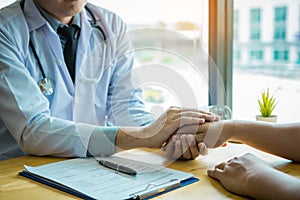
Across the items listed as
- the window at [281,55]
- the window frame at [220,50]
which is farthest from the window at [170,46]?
the window at [281,55]

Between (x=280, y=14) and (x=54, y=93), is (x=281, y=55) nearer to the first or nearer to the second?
(x=280, y=14)

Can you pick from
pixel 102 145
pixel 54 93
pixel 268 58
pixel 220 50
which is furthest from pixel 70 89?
pixel 268 58

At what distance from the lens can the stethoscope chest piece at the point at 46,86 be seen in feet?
4.36

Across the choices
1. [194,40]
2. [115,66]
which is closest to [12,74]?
[115,66]

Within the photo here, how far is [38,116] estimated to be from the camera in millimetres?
1185

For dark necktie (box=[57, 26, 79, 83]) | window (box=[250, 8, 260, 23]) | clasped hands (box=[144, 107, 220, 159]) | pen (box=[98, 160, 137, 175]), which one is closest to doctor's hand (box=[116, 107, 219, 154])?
clasped hands (box=[144, 107, 220, 159])

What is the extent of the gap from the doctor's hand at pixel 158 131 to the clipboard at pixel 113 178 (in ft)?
0.25

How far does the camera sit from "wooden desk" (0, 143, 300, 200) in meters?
0.84

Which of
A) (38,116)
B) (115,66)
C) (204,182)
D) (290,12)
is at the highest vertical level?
(290,12)

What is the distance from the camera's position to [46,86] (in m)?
1.34

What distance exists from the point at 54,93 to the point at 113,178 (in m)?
0.55

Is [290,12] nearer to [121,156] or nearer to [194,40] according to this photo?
[194,40]

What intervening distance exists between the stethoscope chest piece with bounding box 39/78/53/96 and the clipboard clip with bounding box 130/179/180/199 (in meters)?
0.63

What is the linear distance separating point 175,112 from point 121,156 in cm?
21
